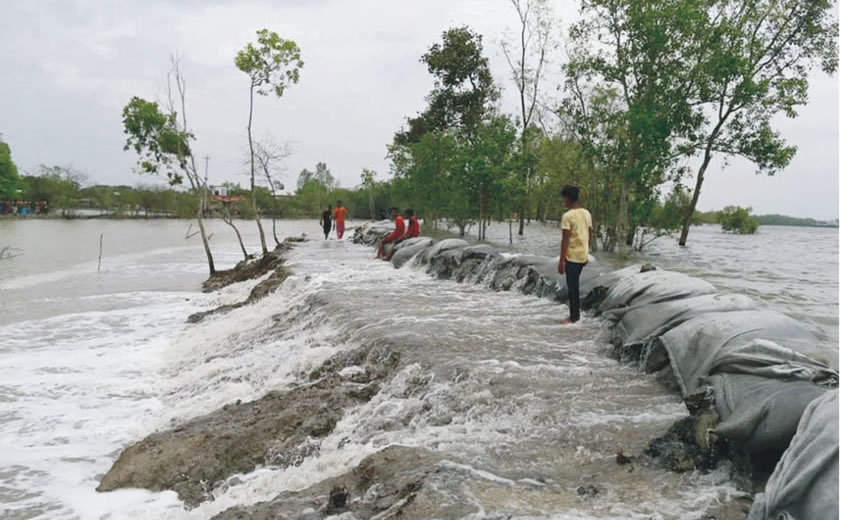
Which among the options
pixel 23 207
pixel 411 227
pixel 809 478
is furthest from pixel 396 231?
pixel 23 207

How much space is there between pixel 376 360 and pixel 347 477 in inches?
95.7

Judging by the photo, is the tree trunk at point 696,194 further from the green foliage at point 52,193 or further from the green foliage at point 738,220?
the green foliage at point 52,193

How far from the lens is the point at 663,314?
5.53m

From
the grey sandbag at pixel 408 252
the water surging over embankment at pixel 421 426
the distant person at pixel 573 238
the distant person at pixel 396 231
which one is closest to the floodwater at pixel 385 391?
the water surging over embankment at pixel 421 426

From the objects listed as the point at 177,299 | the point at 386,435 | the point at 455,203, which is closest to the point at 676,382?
the point at 386,435

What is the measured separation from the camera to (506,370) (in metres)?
5.00

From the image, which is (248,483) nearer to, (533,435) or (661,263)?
(533,435)

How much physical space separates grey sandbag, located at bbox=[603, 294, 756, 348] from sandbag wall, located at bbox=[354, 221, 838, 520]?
13 millimetres

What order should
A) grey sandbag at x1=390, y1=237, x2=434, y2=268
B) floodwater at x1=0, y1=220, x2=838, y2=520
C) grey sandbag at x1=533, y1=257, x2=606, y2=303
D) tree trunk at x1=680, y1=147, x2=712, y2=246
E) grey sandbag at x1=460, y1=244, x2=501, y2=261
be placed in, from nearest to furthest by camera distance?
floodwater at x1=0, y1=220, x2=838, y2=520
grey sandbag at x1=533, y1=257, x2=606, y2=303
grey sandbag at x1=460, y1=244, x2=501, y2=261
grey sandbag at x1=390, y1=237, x2=434, y2=268
tree trunk at x1=680, y1=147, x2=712, y2=246

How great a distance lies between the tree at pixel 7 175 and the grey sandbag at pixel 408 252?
54.4m

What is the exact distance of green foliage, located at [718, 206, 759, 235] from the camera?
40.4 metres

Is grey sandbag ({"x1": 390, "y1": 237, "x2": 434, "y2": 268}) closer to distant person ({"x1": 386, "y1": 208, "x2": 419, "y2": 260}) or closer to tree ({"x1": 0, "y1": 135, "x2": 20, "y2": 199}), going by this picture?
distant person ({"x1": 386, "y1": 208, "x2": 419, "y2": 260})

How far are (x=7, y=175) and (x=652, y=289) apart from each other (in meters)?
68.9

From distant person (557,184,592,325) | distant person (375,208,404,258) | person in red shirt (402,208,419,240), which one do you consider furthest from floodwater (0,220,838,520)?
person in red shirt (402,208,419,240)
